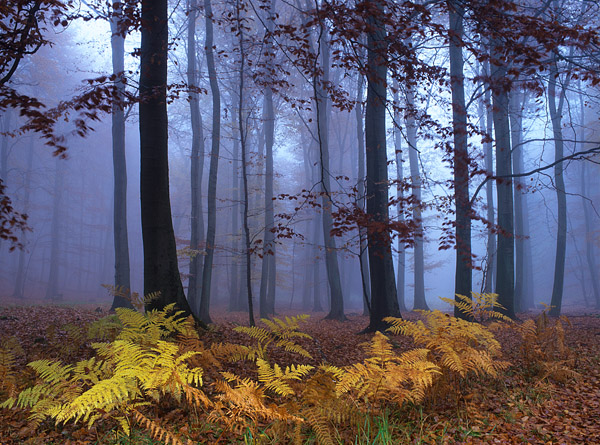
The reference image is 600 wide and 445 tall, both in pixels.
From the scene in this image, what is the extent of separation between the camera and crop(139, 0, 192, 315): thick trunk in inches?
228

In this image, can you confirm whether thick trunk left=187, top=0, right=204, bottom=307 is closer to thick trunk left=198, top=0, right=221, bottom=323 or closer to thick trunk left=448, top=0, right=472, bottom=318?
thick trunk left=198, top=0, right=221, bottom=323

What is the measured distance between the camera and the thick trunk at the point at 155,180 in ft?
19.0

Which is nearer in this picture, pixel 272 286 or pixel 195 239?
pixel 195 239

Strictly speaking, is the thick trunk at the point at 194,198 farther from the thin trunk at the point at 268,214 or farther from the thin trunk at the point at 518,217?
the thin trunk at the point at 518,217

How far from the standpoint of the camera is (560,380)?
4.22m

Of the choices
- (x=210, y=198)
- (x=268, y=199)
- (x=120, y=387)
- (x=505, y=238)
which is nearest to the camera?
(x=120, y=387)

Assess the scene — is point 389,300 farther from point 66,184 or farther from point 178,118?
point 66,184

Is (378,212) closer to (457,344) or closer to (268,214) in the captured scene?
(457,344)

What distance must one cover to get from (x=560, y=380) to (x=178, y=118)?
24.1m

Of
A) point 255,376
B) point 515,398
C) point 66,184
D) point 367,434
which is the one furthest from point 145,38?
point 66,184

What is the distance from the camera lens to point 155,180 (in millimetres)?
5887

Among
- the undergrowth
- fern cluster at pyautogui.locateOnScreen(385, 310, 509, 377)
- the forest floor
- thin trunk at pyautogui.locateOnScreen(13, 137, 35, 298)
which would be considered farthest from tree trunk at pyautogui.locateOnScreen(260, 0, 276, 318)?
thin trunk at pyautogui.locateOnScreen(13, 137, 35, 298)

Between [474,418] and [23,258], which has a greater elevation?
[23,258]

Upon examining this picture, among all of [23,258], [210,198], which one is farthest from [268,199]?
[23,258]
